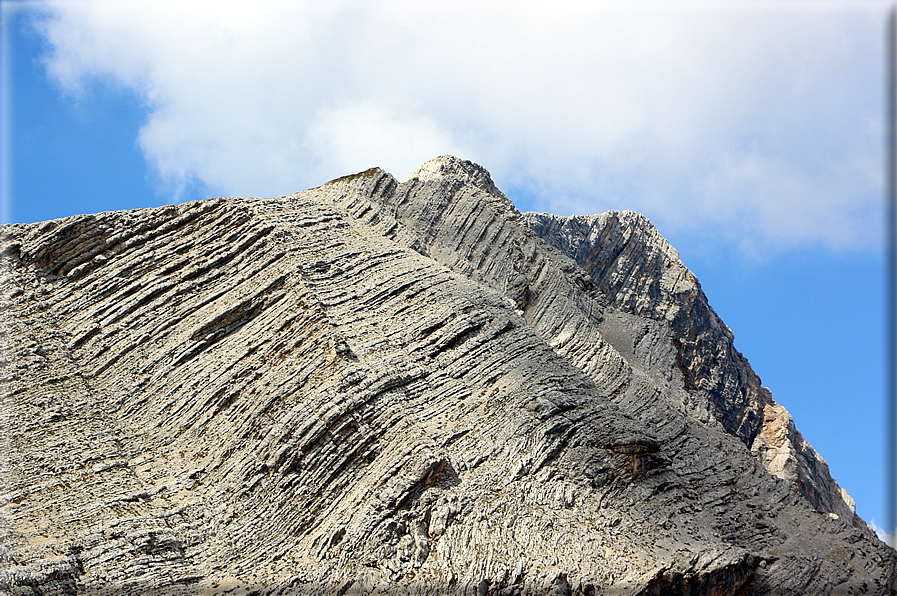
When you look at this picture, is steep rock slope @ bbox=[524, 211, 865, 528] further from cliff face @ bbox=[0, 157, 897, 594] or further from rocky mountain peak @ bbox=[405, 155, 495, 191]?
cliff face @ bbox=[0, 157, 897, 594]

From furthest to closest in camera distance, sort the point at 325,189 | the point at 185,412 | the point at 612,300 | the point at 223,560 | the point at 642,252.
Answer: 1. the point at 642,252
2. the point at 612,300
3. the point at 325,189
4. the point at 185,412
5. the point at 223,560

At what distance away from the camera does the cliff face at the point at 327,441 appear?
23266 millimetres

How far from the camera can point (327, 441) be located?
86.4ft

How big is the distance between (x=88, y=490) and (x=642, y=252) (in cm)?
4892

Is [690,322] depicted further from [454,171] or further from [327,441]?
[327,441]

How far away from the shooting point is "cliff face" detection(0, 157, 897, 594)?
23.3 meters

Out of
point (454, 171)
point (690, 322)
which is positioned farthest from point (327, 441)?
point (690, 322)

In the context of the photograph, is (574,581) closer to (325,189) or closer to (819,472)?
(325,189)

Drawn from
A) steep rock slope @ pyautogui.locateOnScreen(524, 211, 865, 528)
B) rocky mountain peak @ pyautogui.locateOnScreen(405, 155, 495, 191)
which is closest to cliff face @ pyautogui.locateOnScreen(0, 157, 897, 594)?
rocky mountain peak @ pyautogui.locateOnScreen(405, 155, 495, 191)

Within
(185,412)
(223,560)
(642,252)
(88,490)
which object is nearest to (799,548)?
A: (223,560)

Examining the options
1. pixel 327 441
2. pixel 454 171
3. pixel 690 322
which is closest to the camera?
pixel 327 441

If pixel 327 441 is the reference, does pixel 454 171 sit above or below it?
above

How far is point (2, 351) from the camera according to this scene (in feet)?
92.4

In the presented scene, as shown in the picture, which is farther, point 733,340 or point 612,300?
point 733,340
